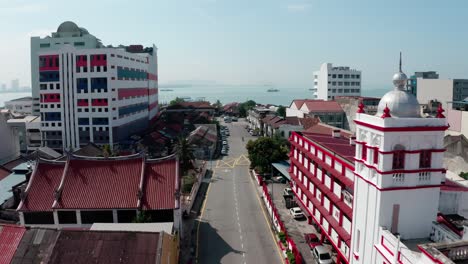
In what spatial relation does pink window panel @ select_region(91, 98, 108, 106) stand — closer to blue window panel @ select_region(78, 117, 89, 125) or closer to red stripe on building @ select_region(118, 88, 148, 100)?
red stripe on building @ select_region(118, 88, 148, 100)

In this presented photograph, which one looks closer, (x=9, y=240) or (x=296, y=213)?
(x=9, y=240)

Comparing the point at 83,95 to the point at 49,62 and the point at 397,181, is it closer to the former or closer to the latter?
the point at 49,62

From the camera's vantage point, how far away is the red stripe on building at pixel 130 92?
83688 millimetres

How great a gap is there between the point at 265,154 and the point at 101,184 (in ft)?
102

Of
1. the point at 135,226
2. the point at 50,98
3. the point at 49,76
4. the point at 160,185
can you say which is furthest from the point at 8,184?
the point at 49,76

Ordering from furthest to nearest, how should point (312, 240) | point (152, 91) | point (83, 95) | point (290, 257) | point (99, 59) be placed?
point (152, 91), point (83, 95), point (99, 59), point (312, 240), point (290, 257)

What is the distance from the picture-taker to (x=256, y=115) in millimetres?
114188

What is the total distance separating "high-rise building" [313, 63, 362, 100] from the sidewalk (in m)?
103

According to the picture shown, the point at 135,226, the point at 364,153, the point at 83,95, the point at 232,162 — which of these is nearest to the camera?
the point at 364,153

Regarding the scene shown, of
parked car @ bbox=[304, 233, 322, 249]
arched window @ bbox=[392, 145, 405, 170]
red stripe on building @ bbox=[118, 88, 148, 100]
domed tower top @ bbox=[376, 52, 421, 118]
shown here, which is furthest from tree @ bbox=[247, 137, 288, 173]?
arched window @ bbox=[392, 145, 405, 170]

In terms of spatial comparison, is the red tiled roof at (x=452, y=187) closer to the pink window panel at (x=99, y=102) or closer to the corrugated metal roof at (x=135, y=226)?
the corrugated metal roof at (x=135, y=226)

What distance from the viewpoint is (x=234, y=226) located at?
1671 inches

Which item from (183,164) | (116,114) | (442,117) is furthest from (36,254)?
(116,114)

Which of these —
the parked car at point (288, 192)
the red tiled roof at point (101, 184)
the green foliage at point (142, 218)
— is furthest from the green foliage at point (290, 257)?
the parked car at point (288, 192)
